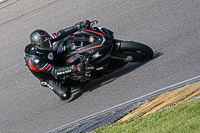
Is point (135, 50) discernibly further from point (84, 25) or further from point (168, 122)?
point (168, 122)

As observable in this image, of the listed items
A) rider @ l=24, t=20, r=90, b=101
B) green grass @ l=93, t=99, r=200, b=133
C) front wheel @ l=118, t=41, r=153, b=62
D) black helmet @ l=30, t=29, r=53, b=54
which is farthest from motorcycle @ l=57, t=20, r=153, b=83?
green grass @ l=93, t=99, r=200, b=133

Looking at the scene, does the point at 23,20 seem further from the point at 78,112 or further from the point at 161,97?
the point at 161,97

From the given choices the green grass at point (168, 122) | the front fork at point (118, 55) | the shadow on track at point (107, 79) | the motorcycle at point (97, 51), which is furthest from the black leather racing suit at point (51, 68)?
the green grass at point (168, 122)

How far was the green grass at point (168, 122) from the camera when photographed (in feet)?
16.2

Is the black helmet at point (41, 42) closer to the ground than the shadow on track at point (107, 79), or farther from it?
farther from it

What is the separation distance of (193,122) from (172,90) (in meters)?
1.79

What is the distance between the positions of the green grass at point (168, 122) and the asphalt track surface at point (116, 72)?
1.21 metres

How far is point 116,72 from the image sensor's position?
8070mm

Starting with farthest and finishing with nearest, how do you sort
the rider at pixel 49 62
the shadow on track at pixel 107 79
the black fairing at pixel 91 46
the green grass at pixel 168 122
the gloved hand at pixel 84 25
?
the shadow on track at pixel 107 79 → the gloved hand at pixel 84 25 → the rider at pixel 49 62 → the black fairing at pixel 91 46 → the green grass at pixel 168 122

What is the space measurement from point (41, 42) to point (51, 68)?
24.8 inches

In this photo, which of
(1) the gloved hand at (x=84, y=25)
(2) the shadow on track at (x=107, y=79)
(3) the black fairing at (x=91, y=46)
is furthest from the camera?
(2) the shadow on track at (x=107, y=79)

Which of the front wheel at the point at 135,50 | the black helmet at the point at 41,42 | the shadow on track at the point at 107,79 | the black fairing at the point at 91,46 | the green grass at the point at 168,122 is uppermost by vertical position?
the black helmet at the point at 41,42

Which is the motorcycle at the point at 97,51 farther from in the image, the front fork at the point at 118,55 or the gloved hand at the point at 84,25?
the gloved hand at the point at 84,25

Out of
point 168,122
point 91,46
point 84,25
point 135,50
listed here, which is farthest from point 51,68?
point 168,122
